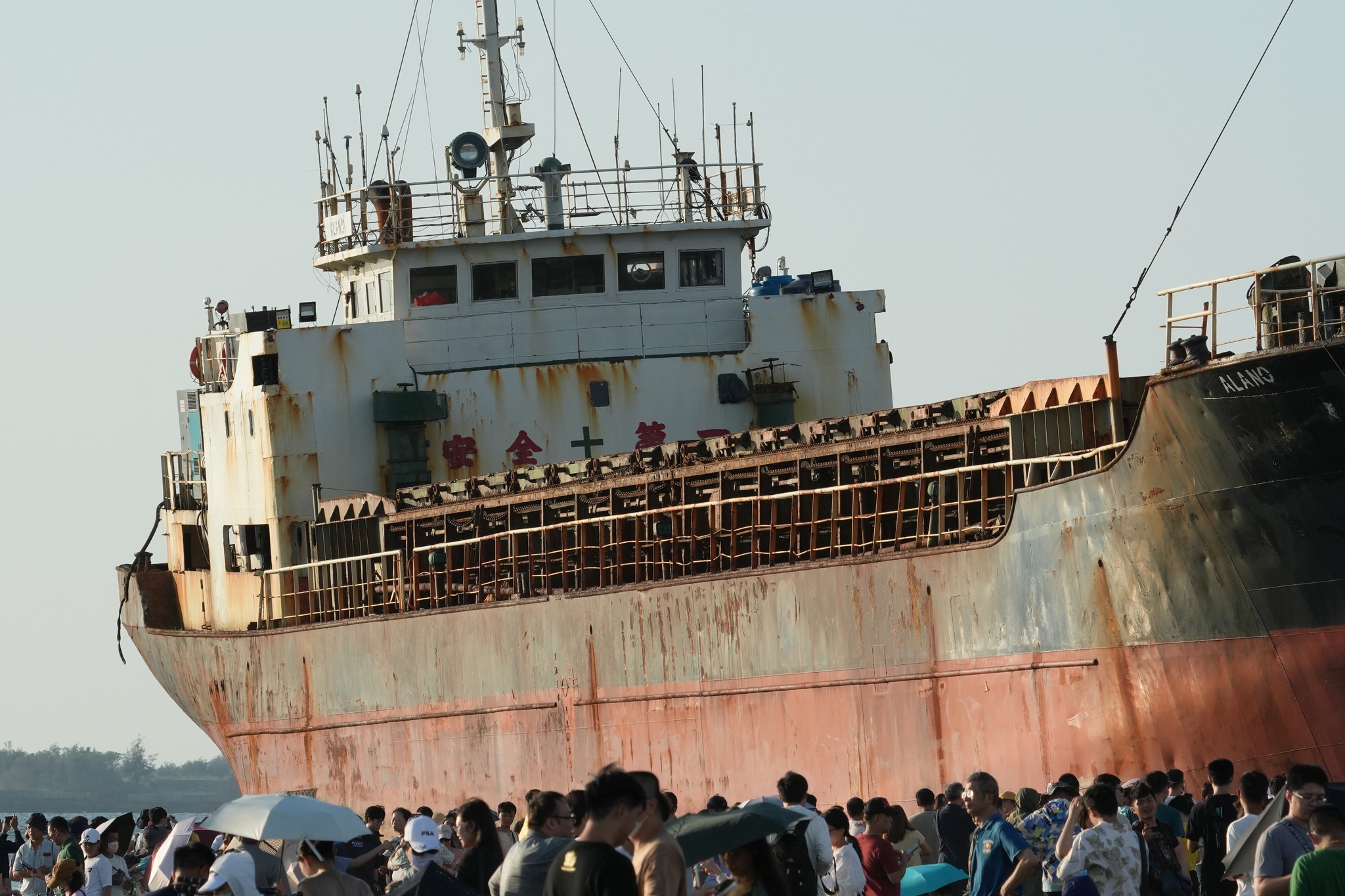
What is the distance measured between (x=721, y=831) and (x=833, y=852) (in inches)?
139

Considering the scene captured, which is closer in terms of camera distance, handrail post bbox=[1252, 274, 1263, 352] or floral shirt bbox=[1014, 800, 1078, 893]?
floral shirt bbox=[1014, 800, 1078, 893]

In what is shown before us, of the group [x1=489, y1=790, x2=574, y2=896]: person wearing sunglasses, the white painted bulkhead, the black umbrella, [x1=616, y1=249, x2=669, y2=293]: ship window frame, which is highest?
[x1=616, y1=249, x2=669, y2=293]: ship window frame

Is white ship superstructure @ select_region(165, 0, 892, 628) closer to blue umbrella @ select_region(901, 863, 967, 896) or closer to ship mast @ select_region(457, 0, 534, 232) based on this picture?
ship mast @ select_region(457, 0, 534, 232)

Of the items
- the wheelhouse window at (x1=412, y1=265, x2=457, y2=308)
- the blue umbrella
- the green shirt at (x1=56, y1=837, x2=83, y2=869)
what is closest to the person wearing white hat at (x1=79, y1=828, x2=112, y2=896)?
the green shirt at (x1=56, y1=837, x2=83, y2=869)

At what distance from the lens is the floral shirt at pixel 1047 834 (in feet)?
38.2

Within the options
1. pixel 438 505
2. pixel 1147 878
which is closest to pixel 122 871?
pixel 1147 878

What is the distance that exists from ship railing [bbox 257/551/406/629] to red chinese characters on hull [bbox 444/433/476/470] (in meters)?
2.02

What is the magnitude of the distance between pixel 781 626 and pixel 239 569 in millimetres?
13982

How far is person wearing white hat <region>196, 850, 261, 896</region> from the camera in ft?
34.5

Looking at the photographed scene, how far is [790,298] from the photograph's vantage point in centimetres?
3303

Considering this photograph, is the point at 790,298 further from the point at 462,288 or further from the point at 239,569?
the point at 239,569

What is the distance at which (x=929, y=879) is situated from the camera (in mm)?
11531

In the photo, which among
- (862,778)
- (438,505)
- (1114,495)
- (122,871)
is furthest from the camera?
(438,505)

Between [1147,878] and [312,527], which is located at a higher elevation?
[312,527]
